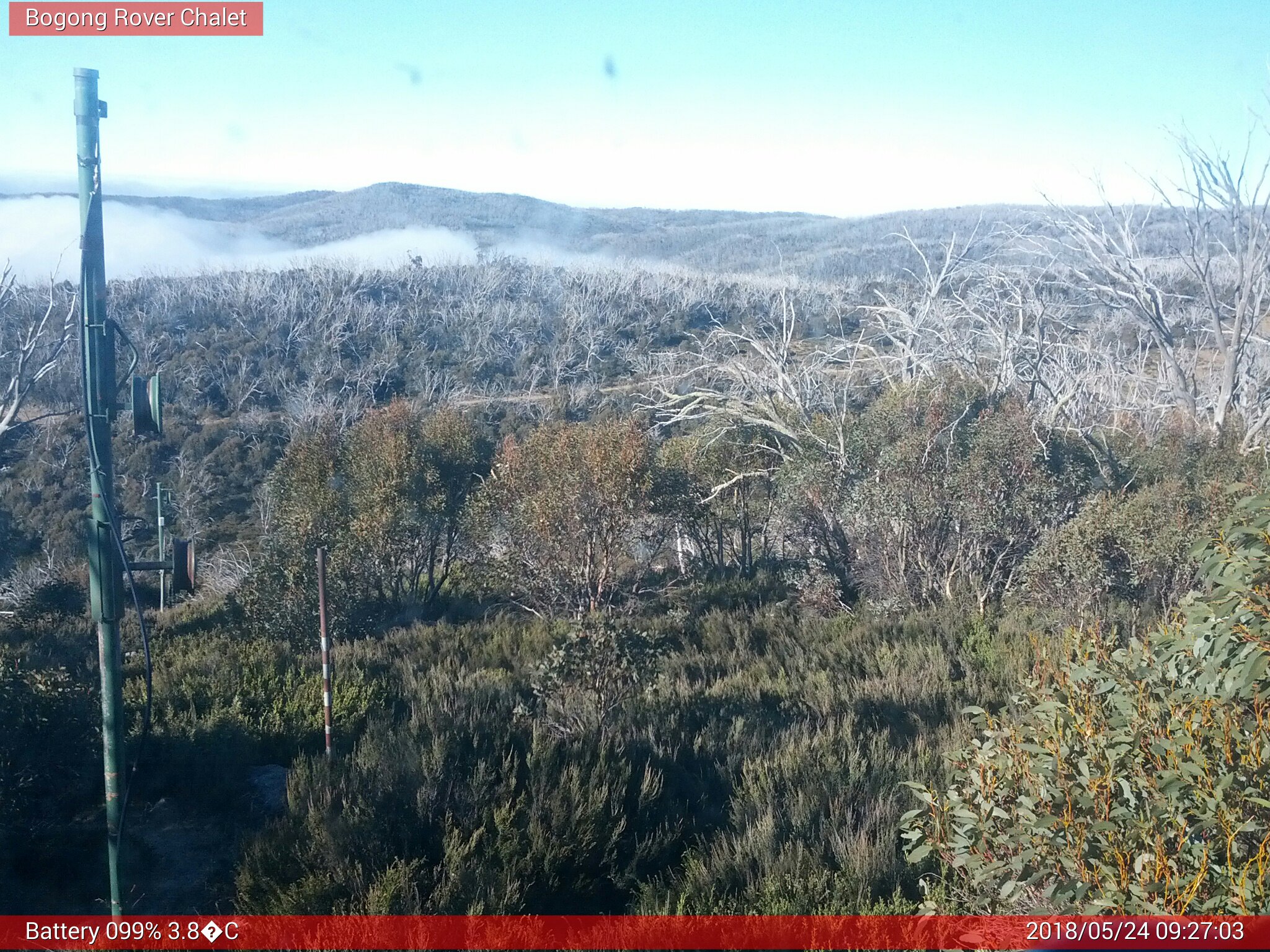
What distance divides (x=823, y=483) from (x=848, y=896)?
875cm

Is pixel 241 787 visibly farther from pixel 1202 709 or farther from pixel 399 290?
pixel 399 290

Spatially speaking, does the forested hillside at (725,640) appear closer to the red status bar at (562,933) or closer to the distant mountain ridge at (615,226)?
the red status bar at (562,933)

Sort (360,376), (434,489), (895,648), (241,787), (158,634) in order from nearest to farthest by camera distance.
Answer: (241,787) → (895,648) → (158,634) → (434,489) → (360,376)

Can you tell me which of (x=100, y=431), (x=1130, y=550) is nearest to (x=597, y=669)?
(x=100, y=431)

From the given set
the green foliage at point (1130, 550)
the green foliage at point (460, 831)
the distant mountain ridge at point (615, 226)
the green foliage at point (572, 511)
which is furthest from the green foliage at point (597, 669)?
the distant mountain ridge at point (615, 226)

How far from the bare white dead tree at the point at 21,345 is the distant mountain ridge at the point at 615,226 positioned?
2303 centimetres

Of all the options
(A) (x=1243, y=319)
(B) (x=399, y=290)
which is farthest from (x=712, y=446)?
(B) (x=399, y=290)

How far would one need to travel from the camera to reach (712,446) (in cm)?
1385

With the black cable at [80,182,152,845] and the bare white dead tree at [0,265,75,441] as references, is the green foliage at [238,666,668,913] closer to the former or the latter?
the black cable at [80,182,152,845]

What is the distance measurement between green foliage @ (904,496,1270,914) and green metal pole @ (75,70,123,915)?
9.79 feet

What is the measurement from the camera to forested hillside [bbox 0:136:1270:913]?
10.5 ft

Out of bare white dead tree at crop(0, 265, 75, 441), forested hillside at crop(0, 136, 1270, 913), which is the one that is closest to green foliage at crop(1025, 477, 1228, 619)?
forested hillside at crop(0, 136, 1270, 913)

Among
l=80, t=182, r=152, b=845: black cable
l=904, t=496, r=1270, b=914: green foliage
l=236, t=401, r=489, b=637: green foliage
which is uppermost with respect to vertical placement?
l=80, t=182, r=152, b=845: black cable

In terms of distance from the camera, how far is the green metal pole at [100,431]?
3.59 m
